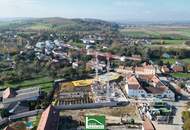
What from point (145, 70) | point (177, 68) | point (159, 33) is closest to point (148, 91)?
point (145, 70)

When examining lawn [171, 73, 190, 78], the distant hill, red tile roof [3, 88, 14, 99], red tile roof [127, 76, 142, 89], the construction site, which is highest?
red tile roof [127, 76, 142, 89]

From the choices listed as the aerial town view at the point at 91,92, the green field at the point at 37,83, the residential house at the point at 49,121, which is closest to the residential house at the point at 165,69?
the aerial town view at the point at 91,92

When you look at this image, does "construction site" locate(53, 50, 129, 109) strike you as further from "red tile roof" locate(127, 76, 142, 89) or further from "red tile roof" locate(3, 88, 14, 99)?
"red tile roof" locate(3, 88, 14, 99)

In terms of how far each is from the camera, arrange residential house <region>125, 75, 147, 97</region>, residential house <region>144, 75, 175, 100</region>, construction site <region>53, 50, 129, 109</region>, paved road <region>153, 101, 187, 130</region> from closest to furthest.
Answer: paved road <region>153, 101, 187, 130</region>, construction site <region>53, 50, 129, 109</region>, residential house <region>144, 75, 175, 100</region>, residential house <region>125, 75, 147, 97</region>

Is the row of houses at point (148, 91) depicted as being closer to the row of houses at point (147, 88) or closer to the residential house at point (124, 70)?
the row of houses at point (147, 88)

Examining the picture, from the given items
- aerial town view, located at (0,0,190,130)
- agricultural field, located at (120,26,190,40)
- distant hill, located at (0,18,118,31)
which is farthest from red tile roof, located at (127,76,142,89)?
distant hill, located at (0,18,118,31)

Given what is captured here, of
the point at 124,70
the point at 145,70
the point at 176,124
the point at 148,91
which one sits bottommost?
the point at 124,70

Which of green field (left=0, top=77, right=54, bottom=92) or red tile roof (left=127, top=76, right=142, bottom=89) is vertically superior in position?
red tile roof (left=127, top=76, right=142, bottom=89)

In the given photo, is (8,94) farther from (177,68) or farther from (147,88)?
(177,68)

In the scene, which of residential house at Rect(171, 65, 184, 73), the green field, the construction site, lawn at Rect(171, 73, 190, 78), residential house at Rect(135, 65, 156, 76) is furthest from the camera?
residential house at Rect(171, 65, 184, 73)

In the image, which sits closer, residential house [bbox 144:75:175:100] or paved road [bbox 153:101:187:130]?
paved road [bbox 153:101:187:130]

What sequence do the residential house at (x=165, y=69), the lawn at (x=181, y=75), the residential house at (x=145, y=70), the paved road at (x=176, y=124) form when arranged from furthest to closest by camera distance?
the residential house at (x=165, y=69), the residential house at (x=145, y=70), the lawn at (x=181, y=75), the paved road at (x=176, y=124)
